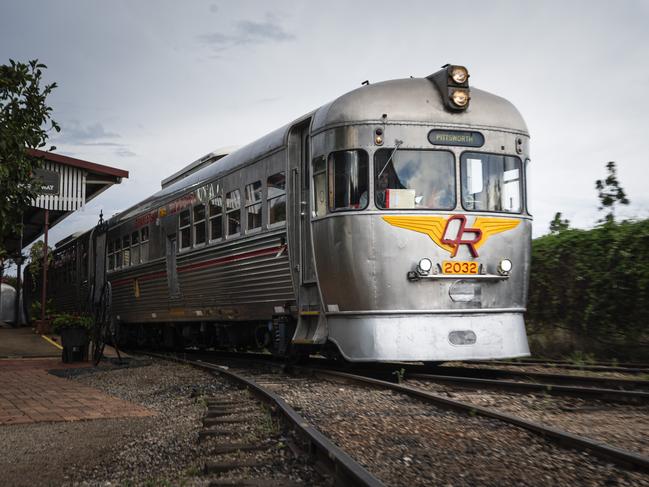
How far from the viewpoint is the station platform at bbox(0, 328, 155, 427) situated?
6.68 m

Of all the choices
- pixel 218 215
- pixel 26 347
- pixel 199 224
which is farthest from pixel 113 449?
pixel 26 347

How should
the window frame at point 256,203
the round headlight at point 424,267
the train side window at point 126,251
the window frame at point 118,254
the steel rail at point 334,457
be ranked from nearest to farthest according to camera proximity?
the steel rail at point 334,457 → the round headlight at point 424,267 → the window frame at point 256,203 → the train side window at point 126,251 → the window frame at point 118,254

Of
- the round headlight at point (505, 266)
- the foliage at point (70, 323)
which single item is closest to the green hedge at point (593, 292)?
the round headlight at point (505, 266)

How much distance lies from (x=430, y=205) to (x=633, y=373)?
10.1 ft

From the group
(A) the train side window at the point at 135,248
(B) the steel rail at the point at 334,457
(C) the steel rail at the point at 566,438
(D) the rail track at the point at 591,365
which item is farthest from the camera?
(A) the train side window at the point at 135,248

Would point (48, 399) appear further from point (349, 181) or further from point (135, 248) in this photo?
point (135, 248)

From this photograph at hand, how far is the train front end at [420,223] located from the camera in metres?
8.33

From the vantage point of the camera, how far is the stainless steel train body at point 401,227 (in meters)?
8.35

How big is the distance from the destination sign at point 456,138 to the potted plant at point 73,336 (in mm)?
6951

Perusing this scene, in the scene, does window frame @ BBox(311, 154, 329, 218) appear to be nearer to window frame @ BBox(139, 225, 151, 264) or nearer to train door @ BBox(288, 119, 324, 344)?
train door @ BBox(288, 119, 324, 344)

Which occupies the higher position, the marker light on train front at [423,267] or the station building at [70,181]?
the station building at [70,181]

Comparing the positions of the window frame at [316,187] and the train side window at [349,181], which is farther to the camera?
the window frame at [316,187]

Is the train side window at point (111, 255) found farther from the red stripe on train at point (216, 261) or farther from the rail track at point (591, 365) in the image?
the rail track at point (591, 365)

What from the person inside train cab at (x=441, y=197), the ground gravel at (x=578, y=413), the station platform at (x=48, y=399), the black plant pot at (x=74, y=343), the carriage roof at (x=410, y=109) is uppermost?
the carriage roof at (x=410, y=109)
